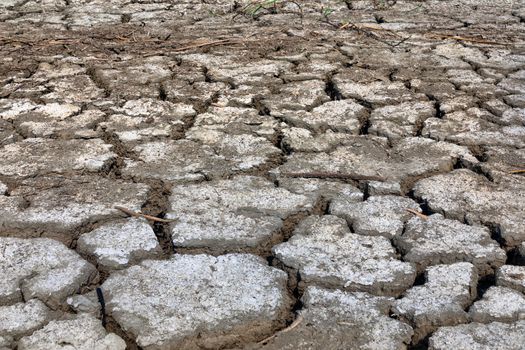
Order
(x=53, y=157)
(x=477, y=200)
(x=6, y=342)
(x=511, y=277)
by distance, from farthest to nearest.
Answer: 1. (x=53, y=157)
2. (x=477, y=200)
3. (x=511, y=277)
4. (x=6, y=342)

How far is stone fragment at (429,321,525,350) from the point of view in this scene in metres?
1.70

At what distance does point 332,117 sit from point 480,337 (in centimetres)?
139

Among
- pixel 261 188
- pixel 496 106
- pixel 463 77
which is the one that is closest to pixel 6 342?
pixel 261 188

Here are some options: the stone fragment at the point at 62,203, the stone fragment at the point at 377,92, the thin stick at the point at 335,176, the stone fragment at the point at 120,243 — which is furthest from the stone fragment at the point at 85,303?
the stone fragment at the point at 377,92

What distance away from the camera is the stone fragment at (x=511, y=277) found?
6.27 feet

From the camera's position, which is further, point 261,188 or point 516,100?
point 516,100

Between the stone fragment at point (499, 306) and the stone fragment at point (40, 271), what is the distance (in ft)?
2.94

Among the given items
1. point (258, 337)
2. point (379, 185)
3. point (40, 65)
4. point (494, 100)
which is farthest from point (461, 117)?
point (40, 65)

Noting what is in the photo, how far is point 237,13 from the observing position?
4570 millimetres

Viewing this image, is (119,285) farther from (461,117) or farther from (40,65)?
(40,65)

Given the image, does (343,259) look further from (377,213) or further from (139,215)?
(139,215)

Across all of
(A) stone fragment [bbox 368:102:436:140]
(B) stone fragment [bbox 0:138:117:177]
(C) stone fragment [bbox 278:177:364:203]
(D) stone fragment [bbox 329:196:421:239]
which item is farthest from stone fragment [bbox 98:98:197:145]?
(D) stone fragment [bbox 329:196:421:239]

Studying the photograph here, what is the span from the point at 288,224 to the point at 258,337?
509 mm

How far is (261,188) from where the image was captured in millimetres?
2416
